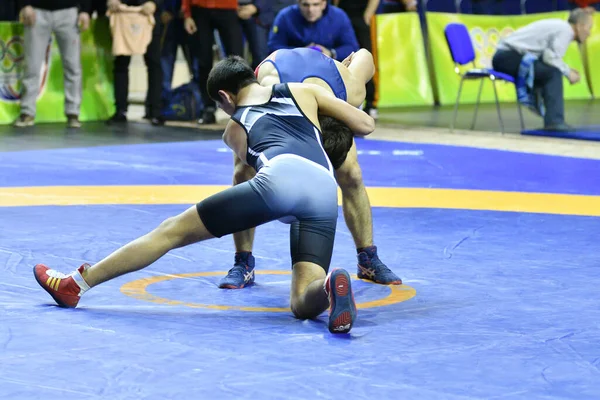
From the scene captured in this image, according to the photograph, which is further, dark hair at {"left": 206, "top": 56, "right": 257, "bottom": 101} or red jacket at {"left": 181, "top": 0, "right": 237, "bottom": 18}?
red jacket at {"left": 181, "top": 0, "right": 237, "bottom": 18}

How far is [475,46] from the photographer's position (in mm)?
14867

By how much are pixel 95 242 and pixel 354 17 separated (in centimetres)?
676

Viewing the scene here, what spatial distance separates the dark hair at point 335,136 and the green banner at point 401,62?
9.78 metres

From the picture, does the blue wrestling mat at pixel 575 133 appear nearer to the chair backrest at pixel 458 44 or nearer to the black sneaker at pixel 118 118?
the chair backrest at pixel 458 44

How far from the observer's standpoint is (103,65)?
1252cm

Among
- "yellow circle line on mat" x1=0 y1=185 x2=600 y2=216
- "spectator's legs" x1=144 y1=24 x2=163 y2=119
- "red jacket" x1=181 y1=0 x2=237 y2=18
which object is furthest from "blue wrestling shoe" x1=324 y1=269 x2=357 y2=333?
"spectator's legs" x1=144 y1=24 x2=163 y2=119

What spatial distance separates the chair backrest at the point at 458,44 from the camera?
11219 millimetres

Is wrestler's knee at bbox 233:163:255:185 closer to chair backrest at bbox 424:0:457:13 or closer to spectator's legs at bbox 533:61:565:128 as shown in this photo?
spectator's legs at bbox 533:61:565:128

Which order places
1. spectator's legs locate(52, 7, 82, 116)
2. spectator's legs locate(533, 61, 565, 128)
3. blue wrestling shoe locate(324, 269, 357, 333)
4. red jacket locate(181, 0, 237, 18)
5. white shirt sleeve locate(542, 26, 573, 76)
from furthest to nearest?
red jacket locate(181, 0, 237, 18), spectator's legs locate(52, 7, 82, 116), spectator's legs locate(533, 61, 565, 128), white shirt sleeve locate(542, 26, 573, 76), blue wrestling shoe locate(324, 269, 357, 333)

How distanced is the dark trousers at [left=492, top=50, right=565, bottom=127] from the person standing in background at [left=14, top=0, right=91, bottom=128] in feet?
12.9

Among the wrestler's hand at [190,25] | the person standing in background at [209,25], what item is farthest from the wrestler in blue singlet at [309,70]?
the wrestler's hand at [190,25]

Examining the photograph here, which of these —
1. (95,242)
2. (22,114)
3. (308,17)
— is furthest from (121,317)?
(22,114)

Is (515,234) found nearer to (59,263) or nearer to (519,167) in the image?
(59,263)

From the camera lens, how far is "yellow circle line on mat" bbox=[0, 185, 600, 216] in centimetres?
698
